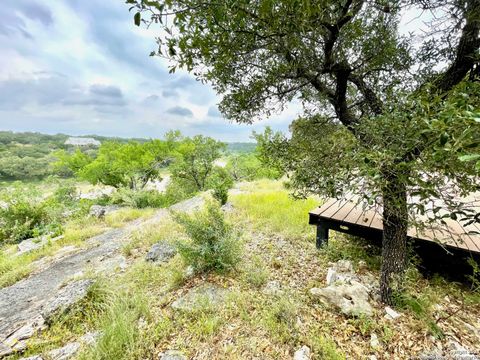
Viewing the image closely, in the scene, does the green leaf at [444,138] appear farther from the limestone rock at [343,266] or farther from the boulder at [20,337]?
the boulder at [20,337]

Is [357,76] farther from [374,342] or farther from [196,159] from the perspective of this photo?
[196,159]

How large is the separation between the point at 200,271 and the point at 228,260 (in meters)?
0.41

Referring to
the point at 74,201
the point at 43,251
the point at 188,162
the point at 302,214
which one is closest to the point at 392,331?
the point at 302,214

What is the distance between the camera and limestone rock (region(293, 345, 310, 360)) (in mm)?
1755

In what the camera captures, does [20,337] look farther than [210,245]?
No

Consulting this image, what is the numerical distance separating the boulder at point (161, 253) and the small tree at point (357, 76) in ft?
7.98

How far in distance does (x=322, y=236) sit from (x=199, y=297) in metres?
2.17

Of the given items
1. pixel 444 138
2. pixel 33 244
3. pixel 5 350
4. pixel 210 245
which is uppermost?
pixel 444 138

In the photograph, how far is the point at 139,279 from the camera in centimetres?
294

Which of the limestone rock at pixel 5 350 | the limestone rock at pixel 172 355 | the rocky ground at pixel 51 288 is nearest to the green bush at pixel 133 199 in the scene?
the rocky ground at pixel 51 288

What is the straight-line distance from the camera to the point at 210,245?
117 inches

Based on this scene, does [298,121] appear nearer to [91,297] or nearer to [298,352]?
[298,352]

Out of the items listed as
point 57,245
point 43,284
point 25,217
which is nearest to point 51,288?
point 43,284

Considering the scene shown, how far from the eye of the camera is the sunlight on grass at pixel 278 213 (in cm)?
438
